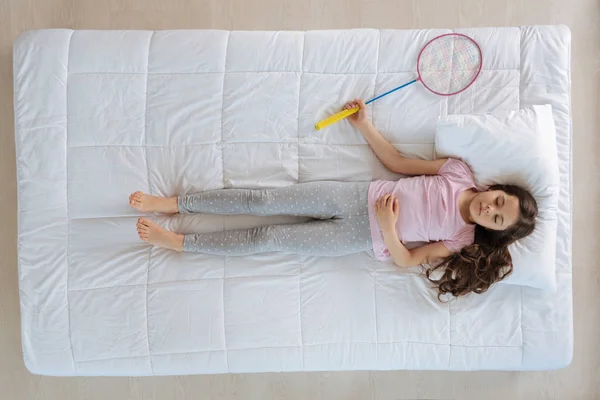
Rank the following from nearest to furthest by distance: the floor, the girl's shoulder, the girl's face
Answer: the girl's face
the girl's shoulder
the floor

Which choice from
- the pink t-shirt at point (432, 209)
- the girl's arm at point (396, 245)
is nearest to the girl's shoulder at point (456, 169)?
the pink t-shirt at point (432, 209)

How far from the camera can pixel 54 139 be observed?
1523 millimetres

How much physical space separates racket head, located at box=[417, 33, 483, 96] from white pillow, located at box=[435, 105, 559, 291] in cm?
12

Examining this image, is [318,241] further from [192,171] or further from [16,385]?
[16,385]

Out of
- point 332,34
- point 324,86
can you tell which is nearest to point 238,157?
point 324,86

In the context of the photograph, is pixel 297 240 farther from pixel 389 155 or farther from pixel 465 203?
pixel 465 203

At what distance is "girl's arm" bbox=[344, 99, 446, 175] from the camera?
4.95 ft

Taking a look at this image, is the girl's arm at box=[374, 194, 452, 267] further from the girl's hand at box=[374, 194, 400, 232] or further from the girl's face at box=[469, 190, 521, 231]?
the girl's face at box=[469, 190, 521, 231]

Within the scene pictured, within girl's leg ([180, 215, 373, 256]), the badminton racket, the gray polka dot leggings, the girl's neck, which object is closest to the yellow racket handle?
the badminton racket

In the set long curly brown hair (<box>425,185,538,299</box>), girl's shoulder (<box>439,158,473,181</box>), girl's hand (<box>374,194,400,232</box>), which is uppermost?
girl's shoulder (<box>439,158,473,181</box>)

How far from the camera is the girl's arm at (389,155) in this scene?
151cm

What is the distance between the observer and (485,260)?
1434 millimetres

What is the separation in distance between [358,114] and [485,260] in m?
0.58

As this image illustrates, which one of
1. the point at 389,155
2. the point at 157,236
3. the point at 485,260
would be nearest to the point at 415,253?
the point at 485,260
